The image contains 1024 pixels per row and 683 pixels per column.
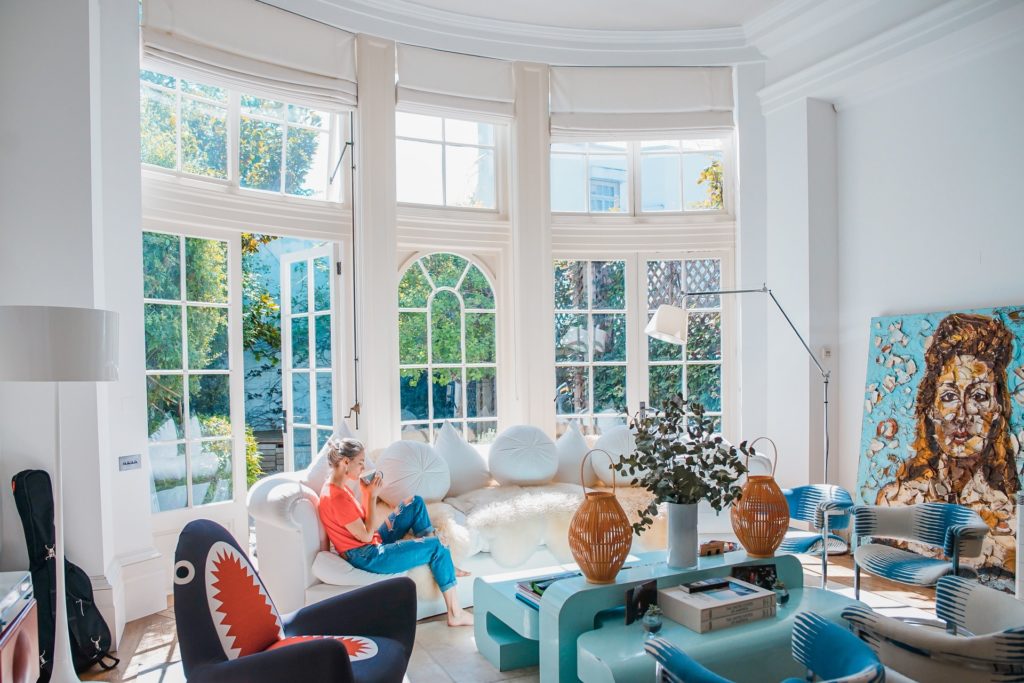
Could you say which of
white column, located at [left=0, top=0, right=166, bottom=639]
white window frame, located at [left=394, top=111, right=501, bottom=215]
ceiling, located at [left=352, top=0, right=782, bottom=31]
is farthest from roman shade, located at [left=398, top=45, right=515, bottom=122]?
white column, located at [left=0, top=0, right=166, bottom=639]

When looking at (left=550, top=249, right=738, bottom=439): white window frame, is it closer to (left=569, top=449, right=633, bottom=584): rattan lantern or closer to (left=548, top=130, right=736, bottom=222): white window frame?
(left=548, top=130, right=736, bottom=222): white window frame

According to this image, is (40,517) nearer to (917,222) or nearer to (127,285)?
(127,285)

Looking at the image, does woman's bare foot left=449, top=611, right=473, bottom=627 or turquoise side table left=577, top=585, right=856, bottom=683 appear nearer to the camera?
turquoise side table left=577, top=585, right=856, bottom=683

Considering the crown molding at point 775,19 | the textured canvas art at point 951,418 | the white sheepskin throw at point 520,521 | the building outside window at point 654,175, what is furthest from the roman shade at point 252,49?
the textured canvas art at point 951,418

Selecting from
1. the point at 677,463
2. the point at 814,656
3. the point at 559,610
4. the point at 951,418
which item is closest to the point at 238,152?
the point at 677,463

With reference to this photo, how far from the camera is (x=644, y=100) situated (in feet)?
19.2

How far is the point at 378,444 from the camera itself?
5.18m

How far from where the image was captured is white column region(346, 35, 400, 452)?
5156mm

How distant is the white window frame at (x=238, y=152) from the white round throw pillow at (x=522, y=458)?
2.09 metres

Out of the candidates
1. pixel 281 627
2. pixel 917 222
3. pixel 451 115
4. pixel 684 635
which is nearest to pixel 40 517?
pixel 281 627

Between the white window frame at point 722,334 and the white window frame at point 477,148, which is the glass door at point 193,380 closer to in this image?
the white window frame at point 477,148

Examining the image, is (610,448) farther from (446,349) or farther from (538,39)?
(538,39)

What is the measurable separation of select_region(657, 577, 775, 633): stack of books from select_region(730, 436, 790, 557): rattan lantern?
284 mm

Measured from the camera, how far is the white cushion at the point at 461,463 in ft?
15.5
